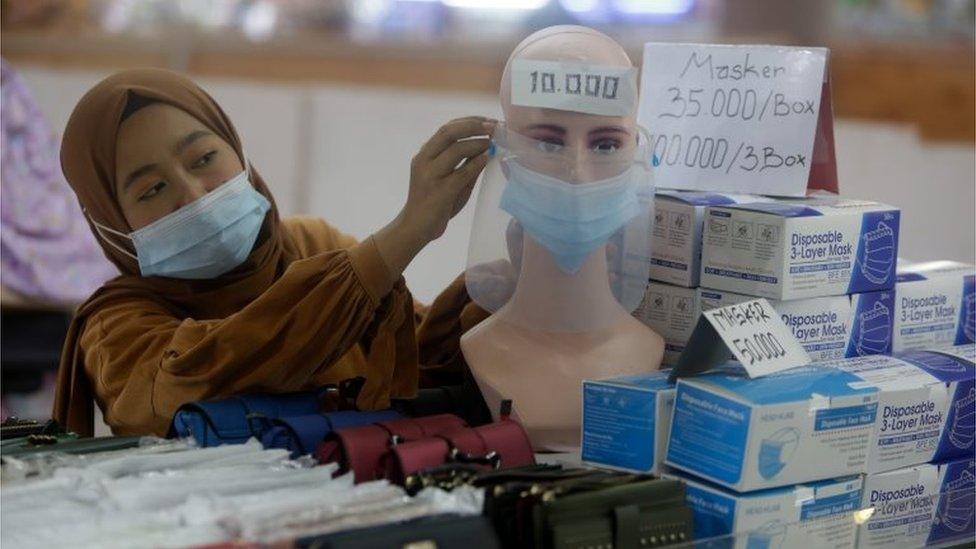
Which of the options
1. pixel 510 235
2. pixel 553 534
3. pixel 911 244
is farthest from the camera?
pixel 911 244

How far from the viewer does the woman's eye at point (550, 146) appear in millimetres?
2146

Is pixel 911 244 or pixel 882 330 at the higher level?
pixel 882 330

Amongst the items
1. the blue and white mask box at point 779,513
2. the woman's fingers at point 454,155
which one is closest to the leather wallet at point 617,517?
the blue and white mask box at point 779,513

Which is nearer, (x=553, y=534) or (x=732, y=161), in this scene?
(x=553, y=534)

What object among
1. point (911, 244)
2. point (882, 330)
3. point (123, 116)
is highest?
point (123, 116)

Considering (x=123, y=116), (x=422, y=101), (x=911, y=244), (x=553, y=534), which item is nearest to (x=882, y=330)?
(x=553, y=534)

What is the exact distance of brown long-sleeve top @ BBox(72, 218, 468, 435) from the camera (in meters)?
2.08

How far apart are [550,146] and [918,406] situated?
2.38 ft

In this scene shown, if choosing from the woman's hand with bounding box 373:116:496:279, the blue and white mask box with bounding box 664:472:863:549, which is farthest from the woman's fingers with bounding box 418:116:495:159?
the blue and white mask box with bounding box 664:472:863:549

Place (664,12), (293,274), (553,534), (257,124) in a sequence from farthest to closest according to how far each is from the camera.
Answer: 1. (664,12)
2. (257,124)
3. (293,274)
4. (553,534)

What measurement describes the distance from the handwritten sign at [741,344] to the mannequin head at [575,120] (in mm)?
322

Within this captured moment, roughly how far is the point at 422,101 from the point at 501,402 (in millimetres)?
2970

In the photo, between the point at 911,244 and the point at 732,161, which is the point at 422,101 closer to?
the point at 911,244

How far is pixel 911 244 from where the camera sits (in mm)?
4750
